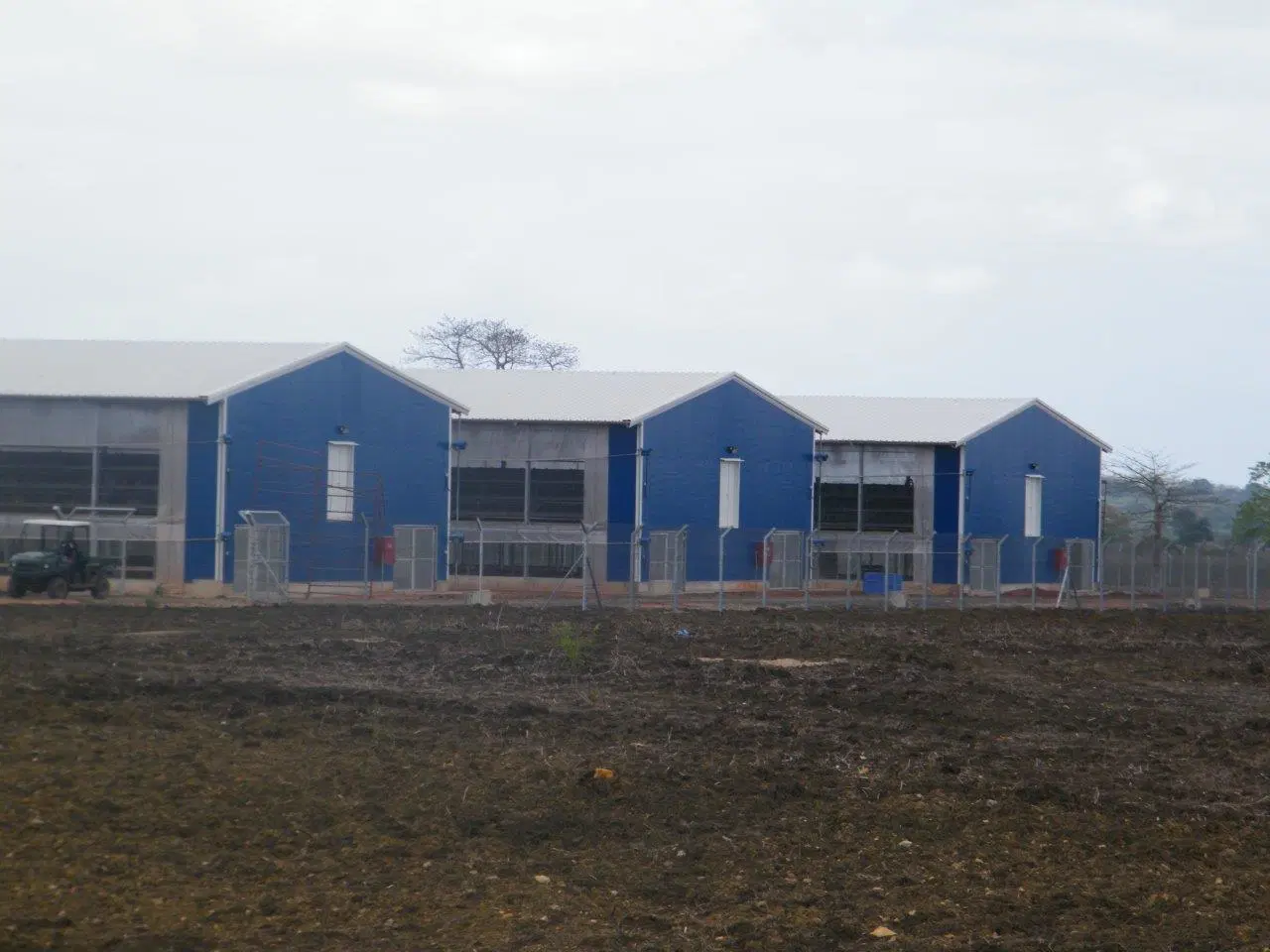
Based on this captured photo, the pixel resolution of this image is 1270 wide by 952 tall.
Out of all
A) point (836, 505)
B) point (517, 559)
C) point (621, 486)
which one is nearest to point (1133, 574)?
point (836, 505)

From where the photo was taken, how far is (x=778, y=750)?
546 inches

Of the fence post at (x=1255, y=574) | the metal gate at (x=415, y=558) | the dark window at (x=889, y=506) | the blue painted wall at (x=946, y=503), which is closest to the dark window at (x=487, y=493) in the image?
the metal gate at (x=415, y=558)

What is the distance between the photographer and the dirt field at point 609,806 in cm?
858

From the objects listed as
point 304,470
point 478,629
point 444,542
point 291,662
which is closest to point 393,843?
point 291,662

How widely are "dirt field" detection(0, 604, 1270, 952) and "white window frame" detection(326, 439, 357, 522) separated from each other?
19.0 m

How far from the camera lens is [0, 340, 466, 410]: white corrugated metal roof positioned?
122 ft

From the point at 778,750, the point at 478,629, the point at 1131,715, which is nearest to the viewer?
the point at 778,750

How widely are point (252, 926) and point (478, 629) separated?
17486mm

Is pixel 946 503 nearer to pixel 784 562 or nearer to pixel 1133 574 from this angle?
pixel 1133 574

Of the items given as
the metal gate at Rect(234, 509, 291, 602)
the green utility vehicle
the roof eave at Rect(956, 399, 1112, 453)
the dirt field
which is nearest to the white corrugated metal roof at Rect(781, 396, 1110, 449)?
the roof eave at Rect(956, 399, 1112, 453)

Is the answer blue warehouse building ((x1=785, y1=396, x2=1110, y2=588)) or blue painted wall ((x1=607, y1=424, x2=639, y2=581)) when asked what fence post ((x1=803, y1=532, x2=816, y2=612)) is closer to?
blue painted wall ((x1=607, y1=424, x2=639, y2=581))

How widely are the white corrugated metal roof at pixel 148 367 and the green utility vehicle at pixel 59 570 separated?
16.9 ft

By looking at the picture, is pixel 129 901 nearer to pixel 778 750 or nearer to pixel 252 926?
pixel 252 926

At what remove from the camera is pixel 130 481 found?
36906 mm
